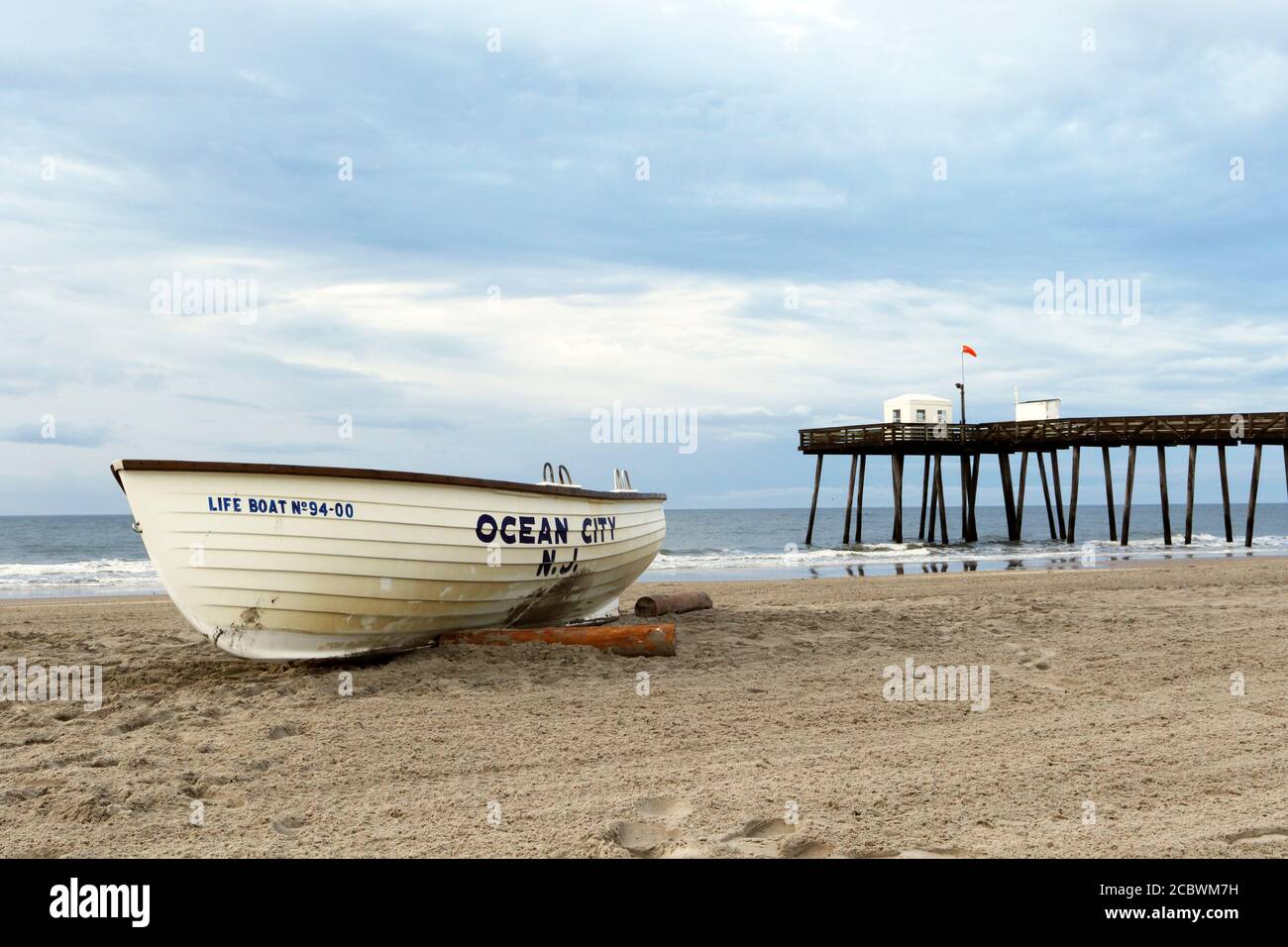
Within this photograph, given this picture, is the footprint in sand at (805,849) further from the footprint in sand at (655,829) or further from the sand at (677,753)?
the footprint in sand at (655,829)

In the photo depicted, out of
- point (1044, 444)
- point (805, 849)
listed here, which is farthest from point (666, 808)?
point (1044, 444)

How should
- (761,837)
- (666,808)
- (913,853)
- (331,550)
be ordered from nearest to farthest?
(913,853) → (761,837) → (666,808) → (331,550)

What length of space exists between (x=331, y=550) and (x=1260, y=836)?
5.64 metres

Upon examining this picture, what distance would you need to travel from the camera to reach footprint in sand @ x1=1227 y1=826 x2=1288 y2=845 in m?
3.54

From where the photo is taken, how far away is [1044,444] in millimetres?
32938

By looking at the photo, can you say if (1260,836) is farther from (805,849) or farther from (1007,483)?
(1007,483)

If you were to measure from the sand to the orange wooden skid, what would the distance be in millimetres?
125

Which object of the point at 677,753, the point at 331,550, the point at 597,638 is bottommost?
the point at 677,753

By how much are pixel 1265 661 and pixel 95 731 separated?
842 centimetres

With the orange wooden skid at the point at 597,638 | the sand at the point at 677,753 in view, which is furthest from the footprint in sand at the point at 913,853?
the orange wooden skid at the point at 597,638

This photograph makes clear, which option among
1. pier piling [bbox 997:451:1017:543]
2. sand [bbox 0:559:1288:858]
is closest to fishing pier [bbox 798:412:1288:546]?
pier piling [bbox 997:451:1017:543]

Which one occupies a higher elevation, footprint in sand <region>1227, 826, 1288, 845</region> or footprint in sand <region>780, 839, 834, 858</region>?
footprint in sand <region>1227, 826, 1288, 845</region>

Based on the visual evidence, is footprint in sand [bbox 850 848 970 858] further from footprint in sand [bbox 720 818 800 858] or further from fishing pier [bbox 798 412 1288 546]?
fishing pier [bbox 798 412 1288 546]
